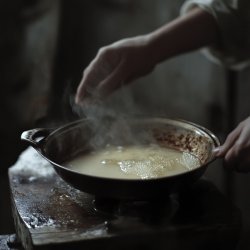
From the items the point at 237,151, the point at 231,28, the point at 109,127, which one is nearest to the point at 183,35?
the point at 231,28

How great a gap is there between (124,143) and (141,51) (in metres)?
0.47

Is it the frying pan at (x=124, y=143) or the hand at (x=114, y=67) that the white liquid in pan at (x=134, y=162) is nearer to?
the frying pan at (x=124, y=143)

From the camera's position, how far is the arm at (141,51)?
7.32 ft

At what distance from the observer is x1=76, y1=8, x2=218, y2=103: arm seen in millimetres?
2230

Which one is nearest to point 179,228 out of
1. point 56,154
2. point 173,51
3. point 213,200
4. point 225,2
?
point 213,200

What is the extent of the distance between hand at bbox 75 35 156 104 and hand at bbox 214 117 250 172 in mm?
721

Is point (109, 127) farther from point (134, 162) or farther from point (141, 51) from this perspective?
point (141, 51)

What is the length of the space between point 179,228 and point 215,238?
132mm

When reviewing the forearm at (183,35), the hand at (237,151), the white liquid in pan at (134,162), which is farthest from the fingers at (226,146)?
the forearm at (183,35)

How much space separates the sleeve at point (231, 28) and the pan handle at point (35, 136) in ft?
3.57

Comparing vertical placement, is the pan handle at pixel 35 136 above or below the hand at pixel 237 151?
above

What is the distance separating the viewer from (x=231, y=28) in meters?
A: 2.45

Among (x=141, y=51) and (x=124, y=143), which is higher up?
(x=141, y=51)

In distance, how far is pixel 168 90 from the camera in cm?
427
